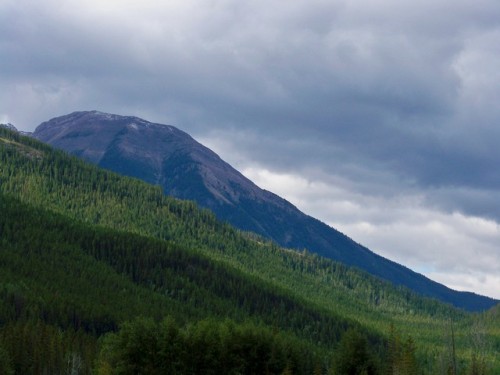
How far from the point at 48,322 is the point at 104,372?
80291 millimetres

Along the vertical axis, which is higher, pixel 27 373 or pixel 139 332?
pixel 139 332

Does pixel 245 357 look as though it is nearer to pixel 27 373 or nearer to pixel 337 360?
pixel 337 360

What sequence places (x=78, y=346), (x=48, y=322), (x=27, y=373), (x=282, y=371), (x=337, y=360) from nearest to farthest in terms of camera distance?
(x=337, y=360), (x=282, y=371), (x=27, y=373), (x=78, y=346), (x=48, y=322)

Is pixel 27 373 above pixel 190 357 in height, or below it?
below

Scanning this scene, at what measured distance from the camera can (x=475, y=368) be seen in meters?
140

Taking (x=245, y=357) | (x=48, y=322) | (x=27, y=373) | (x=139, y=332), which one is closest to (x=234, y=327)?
(x=245, y=357)

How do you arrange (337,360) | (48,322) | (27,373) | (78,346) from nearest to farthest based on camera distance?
(337,360) → (27,373) → (78,346) → (48,322)

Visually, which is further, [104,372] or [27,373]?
[27,373]

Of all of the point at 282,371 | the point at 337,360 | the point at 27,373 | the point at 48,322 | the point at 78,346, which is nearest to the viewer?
the point at 337,360

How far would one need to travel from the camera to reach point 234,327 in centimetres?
13325

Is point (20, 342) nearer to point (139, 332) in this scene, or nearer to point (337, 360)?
point (139, 332)

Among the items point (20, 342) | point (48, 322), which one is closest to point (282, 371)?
point (20, 342)

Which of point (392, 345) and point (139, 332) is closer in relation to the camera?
point (139, 332)

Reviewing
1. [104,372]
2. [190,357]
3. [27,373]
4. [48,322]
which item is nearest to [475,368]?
[190,357]
